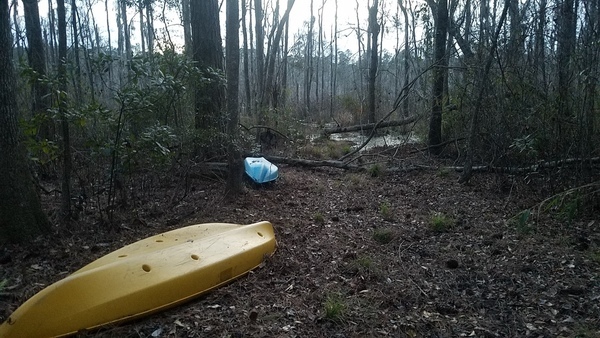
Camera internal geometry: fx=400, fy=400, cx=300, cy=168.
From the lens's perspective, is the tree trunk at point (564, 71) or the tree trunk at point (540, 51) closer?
the tree trunk at point (564, 71)

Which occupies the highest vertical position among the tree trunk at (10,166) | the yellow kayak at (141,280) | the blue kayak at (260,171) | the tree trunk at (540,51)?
the tree trunk at (540,51)

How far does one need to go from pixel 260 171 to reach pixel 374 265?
9.38ft

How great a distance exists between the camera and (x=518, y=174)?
17.6 ft

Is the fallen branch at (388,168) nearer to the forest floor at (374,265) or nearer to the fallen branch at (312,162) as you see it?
the fallen branch at (312,162)

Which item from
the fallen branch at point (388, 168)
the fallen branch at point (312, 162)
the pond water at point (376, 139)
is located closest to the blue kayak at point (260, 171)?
the fallen branch at point (388, 168)

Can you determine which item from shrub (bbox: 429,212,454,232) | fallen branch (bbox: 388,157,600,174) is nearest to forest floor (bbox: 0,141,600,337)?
shrub (bbox: 429,212,454,232)

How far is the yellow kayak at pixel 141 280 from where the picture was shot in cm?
230

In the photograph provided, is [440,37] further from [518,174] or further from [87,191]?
[87,191]

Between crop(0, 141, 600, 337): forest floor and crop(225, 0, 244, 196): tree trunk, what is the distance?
0.92 ft

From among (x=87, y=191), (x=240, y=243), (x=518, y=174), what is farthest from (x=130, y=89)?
(x=518, y=174)

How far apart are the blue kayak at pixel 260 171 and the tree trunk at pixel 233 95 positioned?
0.62m

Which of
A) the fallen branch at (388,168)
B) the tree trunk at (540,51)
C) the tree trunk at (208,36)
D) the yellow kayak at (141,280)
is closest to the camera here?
the yellow kayak at (141,280)

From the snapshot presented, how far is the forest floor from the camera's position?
8.61 ft

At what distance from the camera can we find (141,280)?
8.70 feet
